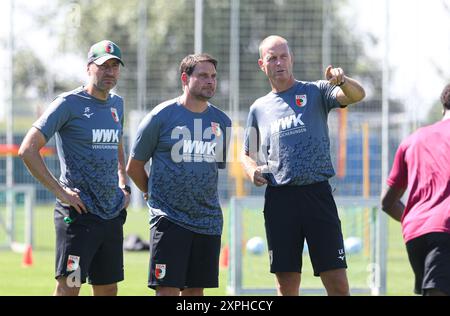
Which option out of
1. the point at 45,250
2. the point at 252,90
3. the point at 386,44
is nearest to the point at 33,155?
the point at 45,250

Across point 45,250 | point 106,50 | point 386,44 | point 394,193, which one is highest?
point 386,44

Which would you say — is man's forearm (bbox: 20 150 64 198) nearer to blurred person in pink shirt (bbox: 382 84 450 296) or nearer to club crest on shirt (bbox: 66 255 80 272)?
club crest on shirt (bbox: 66 255 80 272)

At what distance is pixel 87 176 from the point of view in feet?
26.5

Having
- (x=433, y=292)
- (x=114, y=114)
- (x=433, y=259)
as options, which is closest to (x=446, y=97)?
(x=433, y=259)

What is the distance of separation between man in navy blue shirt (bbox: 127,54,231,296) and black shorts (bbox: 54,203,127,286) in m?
0.40

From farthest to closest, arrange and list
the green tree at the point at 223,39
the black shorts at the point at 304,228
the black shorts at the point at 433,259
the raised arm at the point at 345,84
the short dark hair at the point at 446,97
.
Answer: the green tree at the point at 223,39
the black shorts at the point at 304,228
the raised arm at the point at 345,84
the short dark hair at the point at 446,97
the black shorts at the point at 433,259

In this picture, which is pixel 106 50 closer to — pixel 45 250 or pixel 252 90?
pixel 45 250

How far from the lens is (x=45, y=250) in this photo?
1814cm

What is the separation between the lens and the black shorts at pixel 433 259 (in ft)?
21.7

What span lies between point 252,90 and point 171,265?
1656cm

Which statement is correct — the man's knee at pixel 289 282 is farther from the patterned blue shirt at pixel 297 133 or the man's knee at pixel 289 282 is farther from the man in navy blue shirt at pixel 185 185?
the patterned blue shirt at pixel 297 133

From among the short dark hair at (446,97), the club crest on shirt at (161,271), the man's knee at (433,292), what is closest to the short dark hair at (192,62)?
the club crest on shirt at (161,271)

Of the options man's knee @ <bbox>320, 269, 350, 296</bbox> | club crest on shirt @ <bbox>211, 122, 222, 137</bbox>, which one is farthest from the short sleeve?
club crest on shirt @ <bbox>211, 122, 222, 137</bbox>

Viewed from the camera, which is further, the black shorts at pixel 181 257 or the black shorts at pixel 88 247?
the black shorts at pixel 88 247
